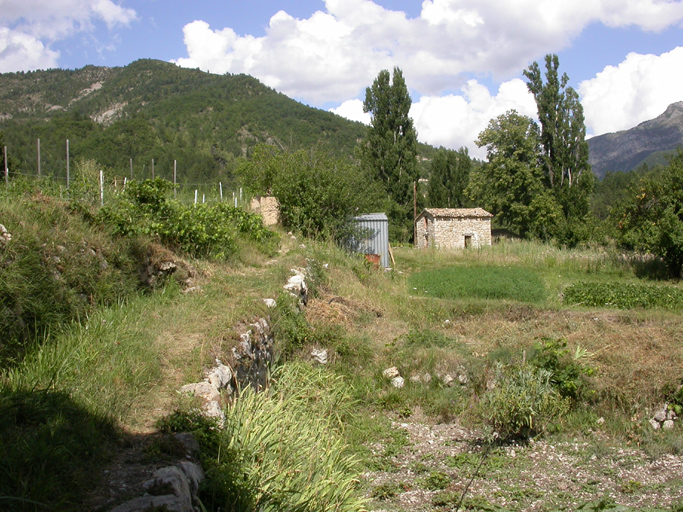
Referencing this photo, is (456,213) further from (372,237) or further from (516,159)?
(372,237)

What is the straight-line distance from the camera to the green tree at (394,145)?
38781mm

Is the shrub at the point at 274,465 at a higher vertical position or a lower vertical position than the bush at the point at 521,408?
higher

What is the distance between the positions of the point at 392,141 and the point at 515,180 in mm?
10312

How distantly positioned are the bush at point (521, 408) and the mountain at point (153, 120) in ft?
71.2

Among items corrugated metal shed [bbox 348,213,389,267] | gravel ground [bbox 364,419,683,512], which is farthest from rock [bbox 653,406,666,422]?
corrugated metal shed [bbox 348,213,389,267]

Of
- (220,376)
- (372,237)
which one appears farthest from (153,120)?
(220,376)

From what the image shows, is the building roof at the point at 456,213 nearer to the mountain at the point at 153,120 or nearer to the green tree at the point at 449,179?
the green tree at the point at 449,179

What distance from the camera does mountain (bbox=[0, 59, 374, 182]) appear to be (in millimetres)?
42000

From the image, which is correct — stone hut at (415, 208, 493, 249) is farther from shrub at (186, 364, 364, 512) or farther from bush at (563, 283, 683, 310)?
shrub at (186, 364, 364, 512)

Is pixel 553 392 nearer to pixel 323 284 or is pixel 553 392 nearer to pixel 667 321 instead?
pixel 667 321

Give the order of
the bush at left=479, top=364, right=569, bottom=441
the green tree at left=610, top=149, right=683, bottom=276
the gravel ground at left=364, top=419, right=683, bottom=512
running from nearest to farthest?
1. the gravel ground at left=364, top=419, right=683, bottom=512
2. the bush at left=479, top=364, right=569, bottom=441
3. the green tree at left=610, top=149, right=683, bottom=276

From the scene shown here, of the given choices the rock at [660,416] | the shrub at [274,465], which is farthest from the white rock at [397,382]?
the rock at [660,416]

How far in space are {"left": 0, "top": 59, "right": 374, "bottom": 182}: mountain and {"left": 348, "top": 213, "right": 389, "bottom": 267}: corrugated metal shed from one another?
360 inches

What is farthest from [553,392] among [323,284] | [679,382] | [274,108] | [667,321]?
[274,108]
